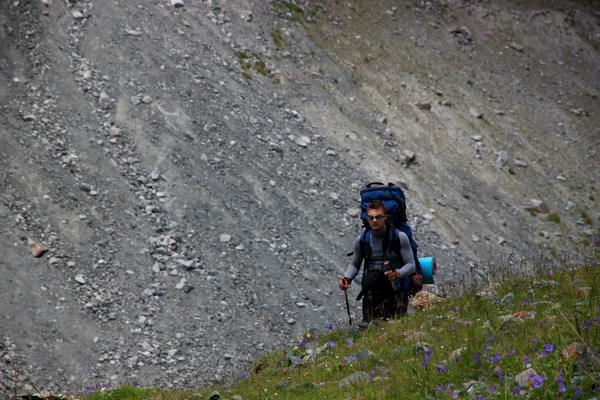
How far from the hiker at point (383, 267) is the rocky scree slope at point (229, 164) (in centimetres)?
245

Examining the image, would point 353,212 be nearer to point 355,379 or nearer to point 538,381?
point 355,379

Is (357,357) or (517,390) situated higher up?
(517,390)

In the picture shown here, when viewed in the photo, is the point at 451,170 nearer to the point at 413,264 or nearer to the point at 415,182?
the point at 415,182

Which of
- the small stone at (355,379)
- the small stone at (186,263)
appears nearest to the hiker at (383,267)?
the small stone at (355,379)

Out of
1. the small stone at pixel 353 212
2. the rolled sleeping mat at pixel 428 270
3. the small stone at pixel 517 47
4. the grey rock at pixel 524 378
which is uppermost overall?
the grey rock at pixel 524 378

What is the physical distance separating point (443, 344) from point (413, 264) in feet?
5.86

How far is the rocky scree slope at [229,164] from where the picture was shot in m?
14.0

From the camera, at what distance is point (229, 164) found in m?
18.3

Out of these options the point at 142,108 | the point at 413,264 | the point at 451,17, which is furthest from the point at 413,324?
the point at 451,17

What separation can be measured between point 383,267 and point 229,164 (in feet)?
35.0

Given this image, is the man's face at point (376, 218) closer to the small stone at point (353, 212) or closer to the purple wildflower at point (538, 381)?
the purple wildflower at point (538, 381)

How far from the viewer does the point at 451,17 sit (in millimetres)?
29062

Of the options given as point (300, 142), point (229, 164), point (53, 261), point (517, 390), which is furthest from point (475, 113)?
point (517, 390)

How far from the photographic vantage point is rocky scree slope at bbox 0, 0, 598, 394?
1402 centimetres
